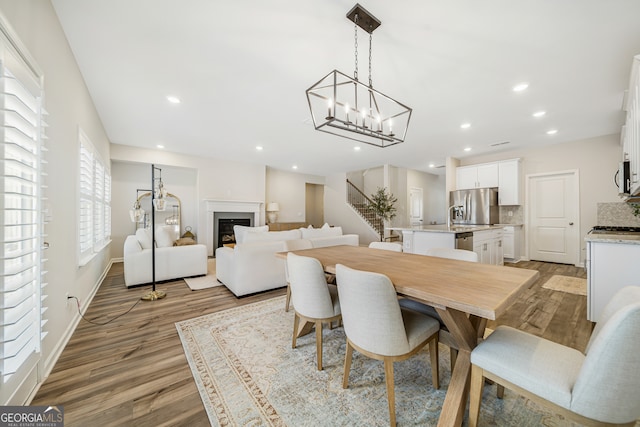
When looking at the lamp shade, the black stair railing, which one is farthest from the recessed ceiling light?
the lamp shade

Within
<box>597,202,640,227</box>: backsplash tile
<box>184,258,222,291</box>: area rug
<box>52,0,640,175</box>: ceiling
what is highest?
<box>52,0,640,175</box>: ceiling

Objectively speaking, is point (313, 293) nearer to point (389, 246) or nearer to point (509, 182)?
point (389, 246)

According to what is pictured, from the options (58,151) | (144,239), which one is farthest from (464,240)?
(144,239)

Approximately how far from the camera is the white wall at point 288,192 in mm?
8164

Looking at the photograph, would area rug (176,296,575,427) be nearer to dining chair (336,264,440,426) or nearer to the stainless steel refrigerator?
dining chair (336,264,440,426)

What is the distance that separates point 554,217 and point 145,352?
7512mm

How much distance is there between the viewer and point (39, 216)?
55.5 inches

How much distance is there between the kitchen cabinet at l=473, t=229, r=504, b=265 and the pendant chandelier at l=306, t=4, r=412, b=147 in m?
2.25

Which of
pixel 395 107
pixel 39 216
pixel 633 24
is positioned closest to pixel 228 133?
pixel 395 107

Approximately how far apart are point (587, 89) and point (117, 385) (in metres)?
5.56

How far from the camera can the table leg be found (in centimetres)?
120

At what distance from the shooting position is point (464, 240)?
368cm

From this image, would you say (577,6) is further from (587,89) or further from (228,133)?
(228,133)

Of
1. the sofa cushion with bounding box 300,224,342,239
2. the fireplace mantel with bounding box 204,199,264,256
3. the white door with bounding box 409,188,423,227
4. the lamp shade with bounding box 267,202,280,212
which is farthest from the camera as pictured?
the white door with bounding box 409,188,423,227
